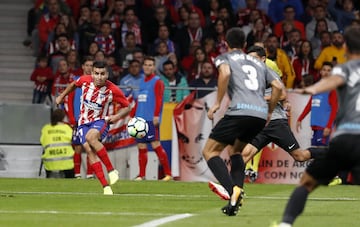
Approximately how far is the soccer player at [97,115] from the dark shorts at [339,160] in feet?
22.5

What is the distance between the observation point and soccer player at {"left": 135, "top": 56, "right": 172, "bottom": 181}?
22.2 metres

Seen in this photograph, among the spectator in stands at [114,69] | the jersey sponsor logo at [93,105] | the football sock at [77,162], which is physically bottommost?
the football sock at [77,162]

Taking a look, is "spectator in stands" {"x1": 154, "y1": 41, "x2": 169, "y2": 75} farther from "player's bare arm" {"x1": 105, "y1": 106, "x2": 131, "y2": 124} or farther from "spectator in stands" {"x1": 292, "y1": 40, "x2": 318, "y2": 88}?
"player's bare arm" {"x1": 105, "y1": 106, "x2": 131, "y2": 124}

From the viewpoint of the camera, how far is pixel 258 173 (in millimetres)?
22812

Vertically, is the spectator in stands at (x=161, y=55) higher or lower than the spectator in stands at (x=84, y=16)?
lower

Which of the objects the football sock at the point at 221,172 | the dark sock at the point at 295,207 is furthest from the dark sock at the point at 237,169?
the dark sock at the point at 295,207

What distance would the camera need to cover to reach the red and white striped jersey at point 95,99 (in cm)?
1803

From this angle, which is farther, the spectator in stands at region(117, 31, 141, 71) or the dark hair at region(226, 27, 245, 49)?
the spectator in stands at region(117, 31, 141, 71)

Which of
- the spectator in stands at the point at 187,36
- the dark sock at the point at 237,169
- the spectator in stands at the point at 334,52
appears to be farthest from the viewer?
the spectator in stands at the point at 187,36

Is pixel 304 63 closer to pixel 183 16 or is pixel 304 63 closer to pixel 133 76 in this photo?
pixel 183 16

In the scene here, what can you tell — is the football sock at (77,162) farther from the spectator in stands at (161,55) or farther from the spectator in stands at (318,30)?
the spectator in stands at (318,30)

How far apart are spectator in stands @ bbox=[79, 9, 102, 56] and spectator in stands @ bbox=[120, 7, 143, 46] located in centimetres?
55

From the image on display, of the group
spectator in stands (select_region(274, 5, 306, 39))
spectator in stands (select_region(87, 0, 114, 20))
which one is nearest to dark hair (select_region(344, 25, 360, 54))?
spectator in stands (select_region(274, 5, 306, 39))

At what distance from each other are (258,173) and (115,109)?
116 inches
